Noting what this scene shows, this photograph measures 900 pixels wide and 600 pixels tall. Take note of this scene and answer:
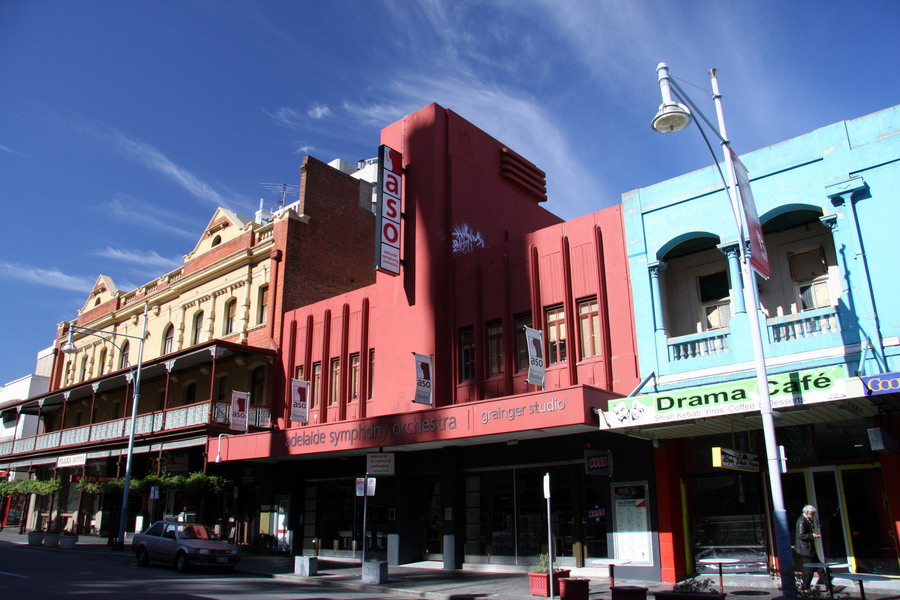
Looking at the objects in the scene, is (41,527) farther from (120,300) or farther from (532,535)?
(532,535)

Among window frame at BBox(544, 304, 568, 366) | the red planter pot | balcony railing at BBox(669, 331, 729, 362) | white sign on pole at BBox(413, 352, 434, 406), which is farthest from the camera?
white sign on pole at BBox(413, 352, 434, 406)

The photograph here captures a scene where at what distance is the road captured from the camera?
14.5m

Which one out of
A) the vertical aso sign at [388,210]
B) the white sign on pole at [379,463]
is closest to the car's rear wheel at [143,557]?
the white sign on pole at [379,463]

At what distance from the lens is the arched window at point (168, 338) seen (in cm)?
3891

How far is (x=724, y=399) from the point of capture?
1467 centimetres

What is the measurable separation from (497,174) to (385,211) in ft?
18.6

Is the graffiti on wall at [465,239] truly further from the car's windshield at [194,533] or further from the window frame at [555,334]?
the car's windshield at [194,533]

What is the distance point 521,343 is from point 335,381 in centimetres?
926

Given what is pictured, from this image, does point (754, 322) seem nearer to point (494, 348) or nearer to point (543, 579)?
point (543, 579)

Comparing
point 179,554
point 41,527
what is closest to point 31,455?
point 41,527

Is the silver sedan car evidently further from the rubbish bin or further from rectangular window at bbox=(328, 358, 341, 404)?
the rubbish bin

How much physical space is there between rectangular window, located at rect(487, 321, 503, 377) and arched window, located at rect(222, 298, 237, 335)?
652 inches

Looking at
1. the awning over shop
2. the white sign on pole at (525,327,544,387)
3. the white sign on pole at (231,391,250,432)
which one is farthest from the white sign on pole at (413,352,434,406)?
the white sign on pole at (231,391,250,432)

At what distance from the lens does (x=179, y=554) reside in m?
20.7
